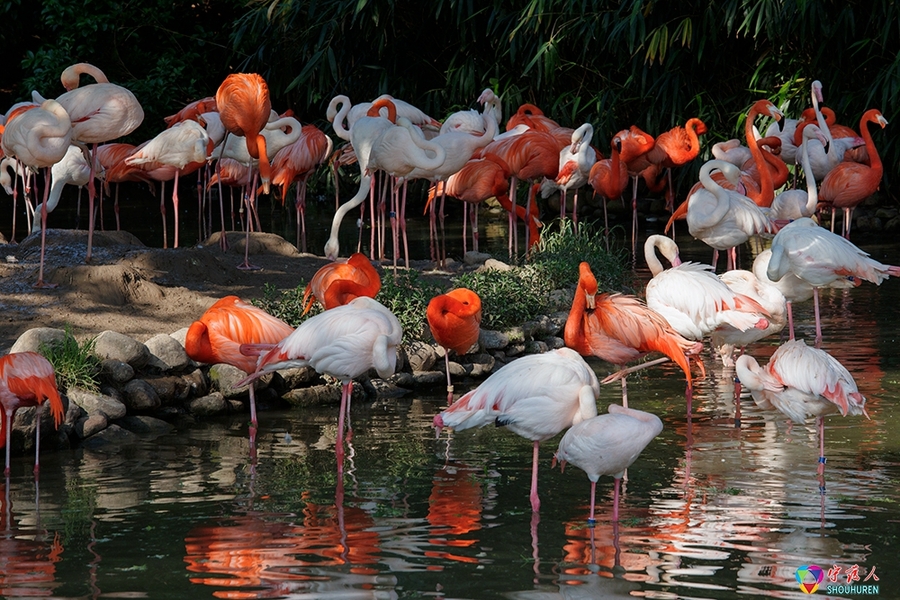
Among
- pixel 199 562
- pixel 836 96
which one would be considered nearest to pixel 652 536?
pixel 199 562

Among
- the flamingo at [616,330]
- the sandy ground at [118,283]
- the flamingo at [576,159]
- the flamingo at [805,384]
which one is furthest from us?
the flamingo at [576,159]

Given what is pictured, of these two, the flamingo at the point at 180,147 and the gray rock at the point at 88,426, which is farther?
the flamingo at the point at 180,147

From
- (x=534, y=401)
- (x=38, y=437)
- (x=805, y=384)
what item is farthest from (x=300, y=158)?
(x=805, y=384)

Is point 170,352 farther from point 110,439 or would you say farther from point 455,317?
point 455,317

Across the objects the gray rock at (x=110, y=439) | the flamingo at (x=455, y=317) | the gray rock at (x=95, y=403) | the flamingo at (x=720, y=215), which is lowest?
the gray rock at (x=110, y=439)

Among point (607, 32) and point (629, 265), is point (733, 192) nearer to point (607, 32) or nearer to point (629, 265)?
point (629, 265)


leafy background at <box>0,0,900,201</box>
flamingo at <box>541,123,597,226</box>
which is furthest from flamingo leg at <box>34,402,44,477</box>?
leafy background at <box>0,0,900,201</box>

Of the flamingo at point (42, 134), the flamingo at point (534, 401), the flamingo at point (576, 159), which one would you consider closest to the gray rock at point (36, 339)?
the flamingo at point (42, 134)

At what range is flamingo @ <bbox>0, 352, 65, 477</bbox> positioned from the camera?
4.59m

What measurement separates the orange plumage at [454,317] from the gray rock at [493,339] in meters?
0.93

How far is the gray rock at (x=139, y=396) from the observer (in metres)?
5.54

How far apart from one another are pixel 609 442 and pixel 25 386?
2407 mm

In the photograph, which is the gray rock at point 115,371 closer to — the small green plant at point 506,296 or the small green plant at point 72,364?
the small green plant at point 72,364

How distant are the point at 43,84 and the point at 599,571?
14203 mm
